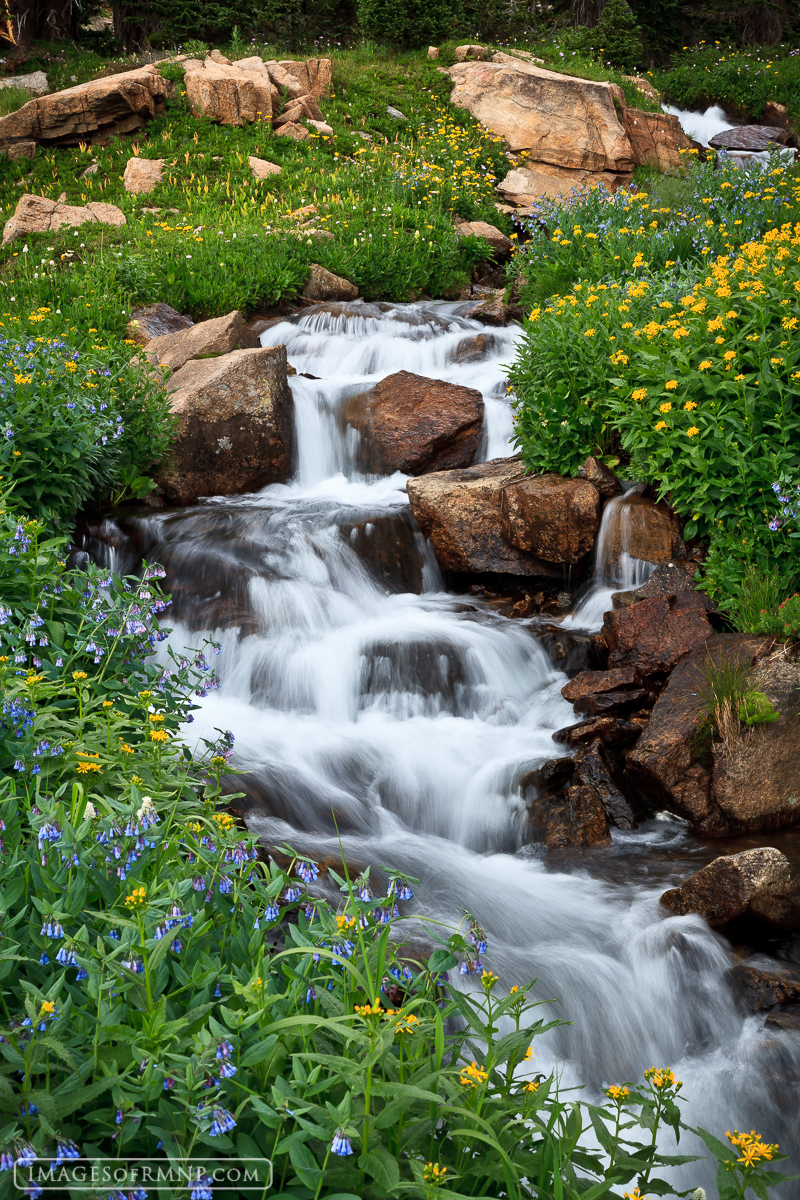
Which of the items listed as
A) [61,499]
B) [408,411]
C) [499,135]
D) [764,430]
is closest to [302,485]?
[408,411]

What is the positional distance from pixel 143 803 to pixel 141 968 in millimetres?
451

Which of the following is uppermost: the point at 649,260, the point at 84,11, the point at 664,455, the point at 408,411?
the point at 84,11

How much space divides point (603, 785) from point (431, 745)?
1.11 m

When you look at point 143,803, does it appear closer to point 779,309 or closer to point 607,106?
point 779,309

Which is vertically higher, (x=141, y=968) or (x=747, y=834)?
(x=141, y=968)

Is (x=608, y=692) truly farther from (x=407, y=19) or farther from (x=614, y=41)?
(x=614, y=41)

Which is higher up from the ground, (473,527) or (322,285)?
(322,285)

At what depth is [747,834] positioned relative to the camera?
464 centimetres

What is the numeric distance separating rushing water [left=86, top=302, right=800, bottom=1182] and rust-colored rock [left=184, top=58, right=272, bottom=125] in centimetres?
1041

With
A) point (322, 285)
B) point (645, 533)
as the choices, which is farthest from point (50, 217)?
point (645, 533)

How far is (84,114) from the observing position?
54.1ft

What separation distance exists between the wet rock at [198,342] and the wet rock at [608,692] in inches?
206

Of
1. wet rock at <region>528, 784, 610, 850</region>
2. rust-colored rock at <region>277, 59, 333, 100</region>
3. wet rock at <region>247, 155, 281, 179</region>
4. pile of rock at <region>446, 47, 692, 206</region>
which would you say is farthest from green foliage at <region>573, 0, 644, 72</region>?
wet rock at <region>528, 784, 610, 850</region>

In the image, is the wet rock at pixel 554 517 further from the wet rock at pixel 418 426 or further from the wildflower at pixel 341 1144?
the wildflower at pixel 341 1144
